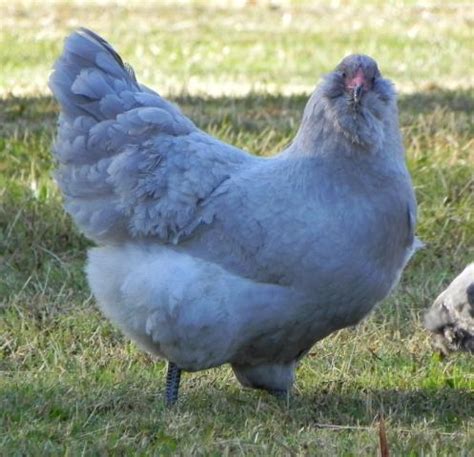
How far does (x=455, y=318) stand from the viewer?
17.9ft

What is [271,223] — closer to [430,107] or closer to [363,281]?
[363,281]

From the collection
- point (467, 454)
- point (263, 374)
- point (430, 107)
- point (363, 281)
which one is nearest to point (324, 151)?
point (363, 281)

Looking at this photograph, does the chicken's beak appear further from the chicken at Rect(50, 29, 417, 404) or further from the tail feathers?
the tail feathers

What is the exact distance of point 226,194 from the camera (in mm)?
4801

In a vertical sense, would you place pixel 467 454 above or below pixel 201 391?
above

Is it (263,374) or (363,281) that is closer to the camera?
(363,281)

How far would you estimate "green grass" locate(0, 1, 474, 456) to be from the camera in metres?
4.34

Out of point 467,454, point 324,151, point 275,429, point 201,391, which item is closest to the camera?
point 467,454

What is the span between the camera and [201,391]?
5145 mm

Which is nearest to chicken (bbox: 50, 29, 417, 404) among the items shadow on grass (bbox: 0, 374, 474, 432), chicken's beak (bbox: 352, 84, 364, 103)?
chicken's beak (bbox: 352, 84, 364, 103)

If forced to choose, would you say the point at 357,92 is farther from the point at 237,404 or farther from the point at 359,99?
the point at 237,404

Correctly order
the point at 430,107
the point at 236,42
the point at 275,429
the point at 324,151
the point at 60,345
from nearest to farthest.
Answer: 1. the point at 275,429
2. the point at 324,151
3. the point at 60,345
4. the point at 430,107
5. the point at 236,42

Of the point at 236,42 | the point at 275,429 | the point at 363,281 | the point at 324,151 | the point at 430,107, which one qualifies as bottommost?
the point at 236,42

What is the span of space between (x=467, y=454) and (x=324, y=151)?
4.13 feet
